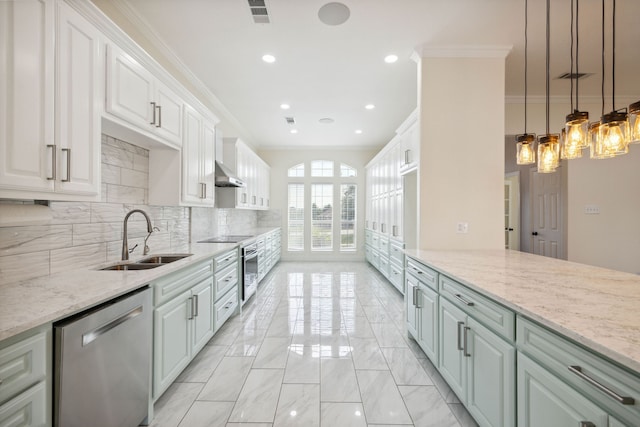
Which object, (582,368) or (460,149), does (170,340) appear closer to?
(582,368)

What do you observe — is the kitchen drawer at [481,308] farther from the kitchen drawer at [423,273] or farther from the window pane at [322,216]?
the window pane at [322,216]

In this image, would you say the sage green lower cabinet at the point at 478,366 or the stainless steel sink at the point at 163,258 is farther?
the stainless steel sink at the point at 163,258

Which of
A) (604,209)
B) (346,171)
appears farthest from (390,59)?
(346,171)

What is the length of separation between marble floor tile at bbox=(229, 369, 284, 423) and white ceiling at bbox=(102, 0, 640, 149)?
119 inches

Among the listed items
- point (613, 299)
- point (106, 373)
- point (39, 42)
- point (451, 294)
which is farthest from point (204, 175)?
point (613, 299)

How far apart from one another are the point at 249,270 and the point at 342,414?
2418 millimetres

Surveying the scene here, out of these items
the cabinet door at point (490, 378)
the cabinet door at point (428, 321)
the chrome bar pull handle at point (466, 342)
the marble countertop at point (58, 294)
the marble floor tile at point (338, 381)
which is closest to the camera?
the marble countertop at point (58, 294)

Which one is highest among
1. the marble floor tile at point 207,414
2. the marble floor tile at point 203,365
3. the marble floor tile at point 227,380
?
the marble floor tile at point 203,365

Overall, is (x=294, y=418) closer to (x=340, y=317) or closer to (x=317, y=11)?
(x=340, y=317)

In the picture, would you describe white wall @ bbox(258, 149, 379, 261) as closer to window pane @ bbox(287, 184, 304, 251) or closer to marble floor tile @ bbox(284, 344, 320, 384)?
window pane @ bbox(287, 184, 304, 251)

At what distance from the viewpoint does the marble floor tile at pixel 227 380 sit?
2.01 metres

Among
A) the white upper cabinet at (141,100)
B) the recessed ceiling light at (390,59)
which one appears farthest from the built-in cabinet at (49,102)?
the recessed ceiling light at (390,59)

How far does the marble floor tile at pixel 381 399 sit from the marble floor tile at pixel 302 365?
1.18ft

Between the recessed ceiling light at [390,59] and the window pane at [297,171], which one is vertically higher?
the recessed ceiling light at [390,59]
